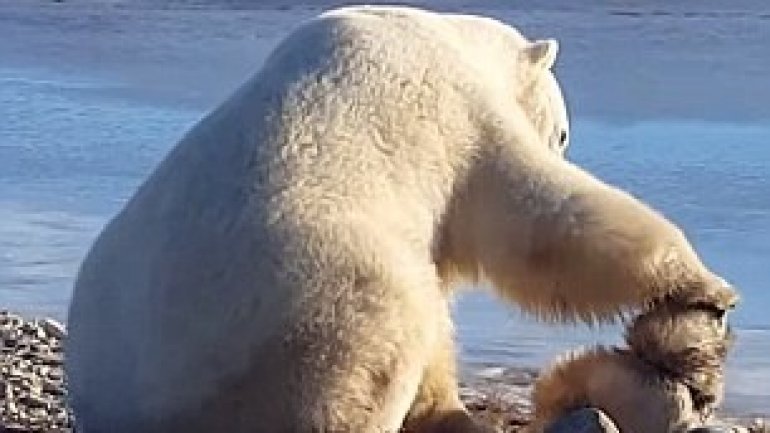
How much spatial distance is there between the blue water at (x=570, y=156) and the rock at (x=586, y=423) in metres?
0.26

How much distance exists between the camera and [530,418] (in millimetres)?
5449

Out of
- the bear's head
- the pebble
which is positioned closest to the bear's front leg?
the bear's head

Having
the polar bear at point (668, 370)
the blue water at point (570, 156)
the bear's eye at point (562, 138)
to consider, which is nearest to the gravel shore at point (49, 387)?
the blue water at point (570, 156)

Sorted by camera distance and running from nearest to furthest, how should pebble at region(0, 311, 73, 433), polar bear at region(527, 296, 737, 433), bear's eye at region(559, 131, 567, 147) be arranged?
polar bear at region(527, 296, 737, 433) < bear's eye at region(559, 131, 567, 147) < pebble at region(0, 311, 73, 433)

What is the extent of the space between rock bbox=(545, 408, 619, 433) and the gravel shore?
77cm

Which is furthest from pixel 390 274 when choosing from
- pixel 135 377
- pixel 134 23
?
pixel 134 23

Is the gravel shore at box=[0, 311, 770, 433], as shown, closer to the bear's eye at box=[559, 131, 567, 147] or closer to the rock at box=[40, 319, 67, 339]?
the rock at box=[40, 319, 67, 339]

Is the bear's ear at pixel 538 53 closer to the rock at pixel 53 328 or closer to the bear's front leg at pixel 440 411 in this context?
the bear's front leg at pixel 440 411

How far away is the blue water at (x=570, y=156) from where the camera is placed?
672 cm

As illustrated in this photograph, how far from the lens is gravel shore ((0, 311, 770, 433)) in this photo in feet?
18.2

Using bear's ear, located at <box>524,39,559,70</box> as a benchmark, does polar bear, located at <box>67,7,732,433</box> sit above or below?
below

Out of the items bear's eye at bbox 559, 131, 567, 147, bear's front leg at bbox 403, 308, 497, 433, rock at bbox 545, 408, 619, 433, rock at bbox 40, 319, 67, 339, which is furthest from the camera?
rock at bbox 40, 319, 67, 339

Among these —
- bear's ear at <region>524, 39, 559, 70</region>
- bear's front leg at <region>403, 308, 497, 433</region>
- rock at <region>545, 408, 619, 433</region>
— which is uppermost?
bear's ear at <region>524, 39, 559, 70</region>

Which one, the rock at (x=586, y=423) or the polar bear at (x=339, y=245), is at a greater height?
the polar bear at (x=339, y=245)
